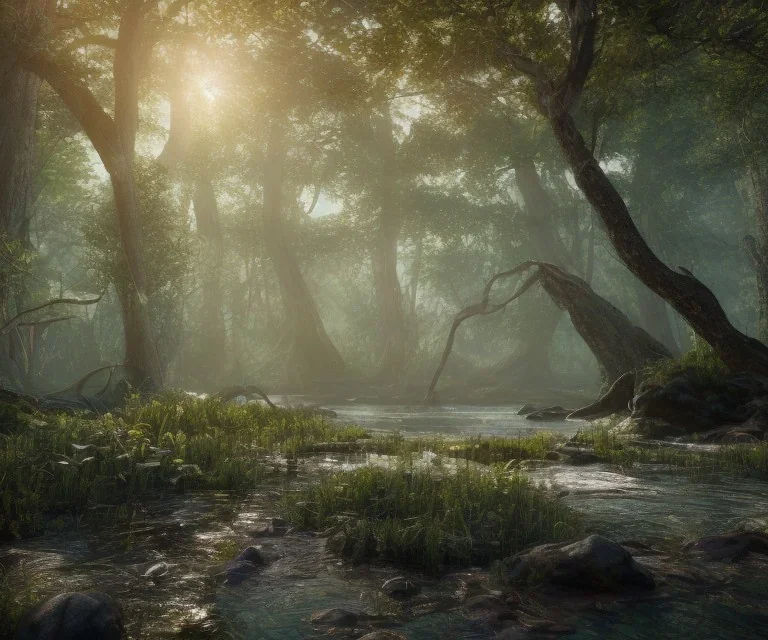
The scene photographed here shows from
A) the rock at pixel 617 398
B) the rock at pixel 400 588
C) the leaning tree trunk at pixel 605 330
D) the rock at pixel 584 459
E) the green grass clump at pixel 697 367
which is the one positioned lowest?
the rock at pixel 400 588

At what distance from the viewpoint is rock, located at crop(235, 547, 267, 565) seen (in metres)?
5.13

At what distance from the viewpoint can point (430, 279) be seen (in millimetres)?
58188

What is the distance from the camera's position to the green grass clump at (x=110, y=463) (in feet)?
21.6

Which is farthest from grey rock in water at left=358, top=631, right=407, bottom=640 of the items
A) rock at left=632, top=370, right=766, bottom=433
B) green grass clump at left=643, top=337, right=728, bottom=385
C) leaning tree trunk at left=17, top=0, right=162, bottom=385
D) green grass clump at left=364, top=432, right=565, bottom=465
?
leaning tree trunk at left=17, top=0, right=162, bottom=385

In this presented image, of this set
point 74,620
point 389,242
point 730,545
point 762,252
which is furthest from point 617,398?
point 389,242

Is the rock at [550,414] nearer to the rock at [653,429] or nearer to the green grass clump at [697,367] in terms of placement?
the green grass clump at [697,367]

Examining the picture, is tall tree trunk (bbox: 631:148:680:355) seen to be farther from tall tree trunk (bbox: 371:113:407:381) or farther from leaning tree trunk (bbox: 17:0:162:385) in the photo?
leaning tree trunk (bbox: 17:0:162:385)

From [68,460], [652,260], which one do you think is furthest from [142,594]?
[652,260]

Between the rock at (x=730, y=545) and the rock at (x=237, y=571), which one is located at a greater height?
the rock at (x=730, y=545)

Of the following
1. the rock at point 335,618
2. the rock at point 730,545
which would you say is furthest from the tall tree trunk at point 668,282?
the rock at point 335,618

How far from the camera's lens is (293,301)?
40.5 meters

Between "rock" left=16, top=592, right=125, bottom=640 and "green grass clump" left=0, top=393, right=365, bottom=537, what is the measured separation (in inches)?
93.2

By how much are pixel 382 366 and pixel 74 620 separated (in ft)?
128

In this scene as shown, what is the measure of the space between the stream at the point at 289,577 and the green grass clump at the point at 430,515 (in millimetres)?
244
